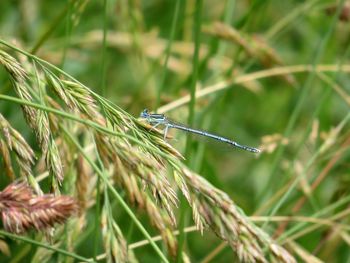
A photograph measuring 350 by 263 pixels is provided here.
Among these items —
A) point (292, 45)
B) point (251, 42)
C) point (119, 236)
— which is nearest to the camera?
point (119, 236)

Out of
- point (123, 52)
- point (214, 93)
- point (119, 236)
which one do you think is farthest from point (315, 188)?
point (123, 52)

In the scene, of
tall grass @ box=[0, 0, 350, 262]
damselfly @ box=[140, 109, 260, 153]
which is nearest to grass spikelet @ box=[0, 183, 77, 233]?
tall grass @ box=[0, 0, 350, 262]

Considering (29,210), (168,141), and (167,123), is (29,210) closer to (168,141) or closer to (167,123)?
(167,123)

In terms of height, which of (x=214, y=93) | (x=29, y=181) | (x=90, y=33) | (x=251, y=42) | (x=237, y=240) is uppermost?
(x=90, y=33)

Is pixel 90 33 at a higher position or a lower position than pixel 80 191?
higher

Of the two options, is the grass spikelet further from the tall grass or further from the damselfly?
the damselfly

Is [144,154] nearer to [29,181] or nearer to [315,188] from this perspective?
[29,181]

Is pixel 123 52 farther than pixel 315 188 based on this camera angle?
Yes

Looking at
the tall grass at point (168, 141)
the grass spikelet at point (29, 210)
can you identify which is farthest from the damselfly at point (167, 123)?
the grass spikelet at point (29, 210)
